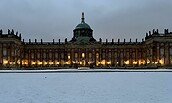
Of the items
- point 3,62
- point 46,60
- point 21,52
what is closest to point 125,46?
point 46,60

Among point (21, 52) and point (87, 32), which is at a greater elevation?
point (87, 32)

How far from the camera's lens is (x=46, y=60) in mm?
95438

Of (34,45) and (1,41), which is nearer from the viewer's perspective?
(1,41)

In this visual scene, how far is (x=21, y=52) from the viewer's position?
89.3 metres

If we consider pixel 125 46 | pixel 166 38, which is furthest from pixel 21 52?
pixel 166 38
